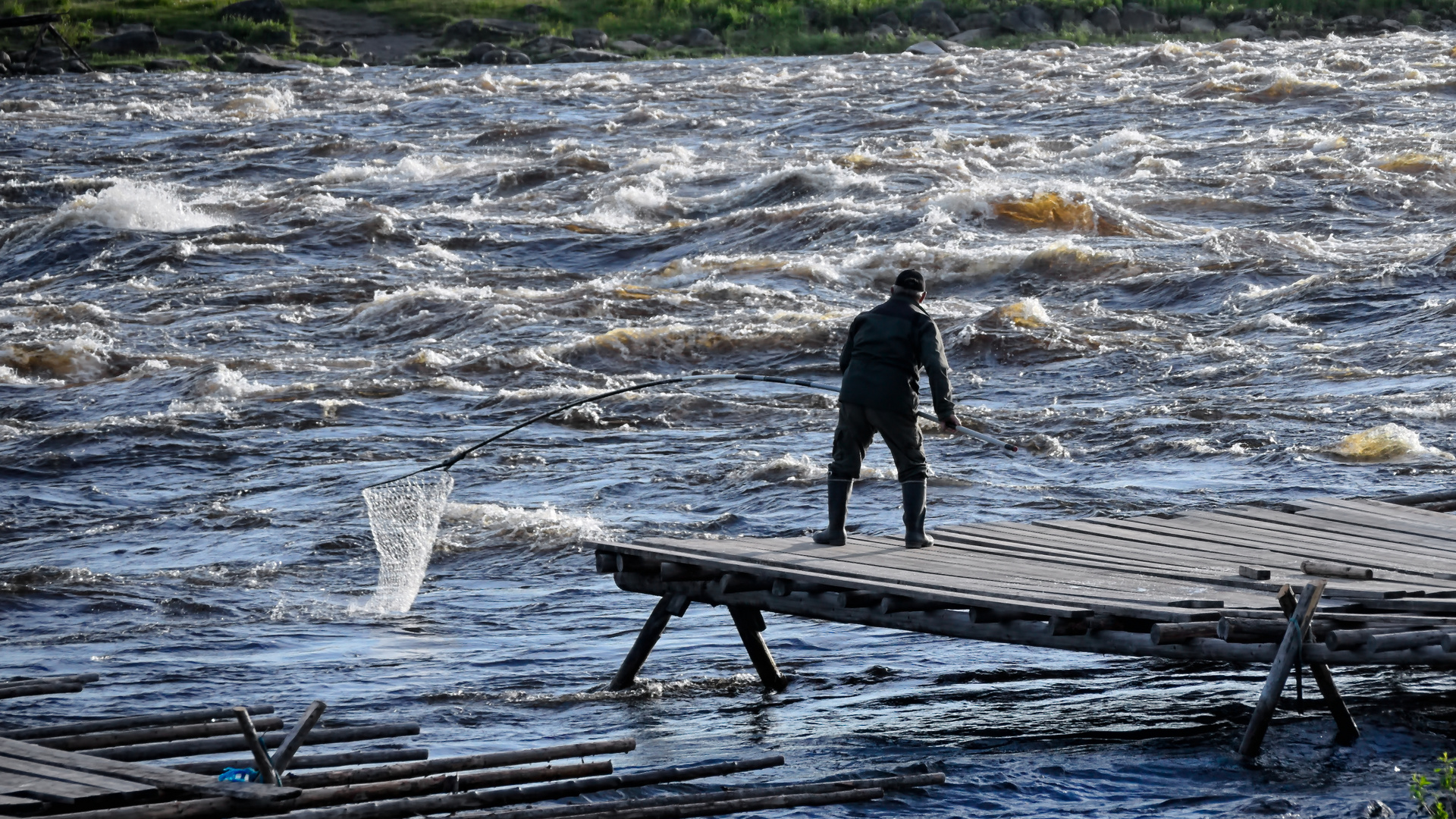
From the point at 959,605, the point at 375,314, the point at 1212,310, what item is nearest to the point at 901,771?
the point at 959,605

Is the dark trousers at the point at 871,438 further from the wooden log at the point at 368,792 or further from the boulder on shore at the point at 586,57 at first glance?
the boulder on shore at the point at 586,57

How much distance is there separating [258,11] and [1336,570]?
2147 inches

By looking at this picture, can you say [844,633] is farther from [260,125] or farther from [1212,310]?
[260,125]

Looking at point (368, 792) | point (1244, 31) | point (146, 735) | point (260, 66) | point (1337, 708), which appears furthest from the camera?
point (1244, 31)

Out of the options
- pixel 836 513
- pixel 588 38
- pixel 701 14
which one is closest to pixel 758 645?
pixel 836 513

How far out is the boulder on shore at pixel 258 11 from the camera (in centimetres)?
5797

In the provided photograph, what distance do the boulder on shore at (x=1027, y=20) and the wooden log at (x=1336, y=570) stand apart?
4956 cm

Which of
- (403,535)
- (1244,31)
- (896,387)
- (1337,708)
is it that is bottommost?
(403,535)

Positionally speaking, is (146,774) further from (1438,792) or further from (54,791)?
(1438,792)

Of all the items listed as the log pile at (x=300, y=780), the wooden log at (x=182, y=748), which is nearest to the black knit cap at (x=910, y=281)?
the log pile at (x=300, y=780)

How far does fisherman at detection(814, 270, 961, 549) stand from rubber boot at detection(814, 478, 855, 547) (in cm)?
1

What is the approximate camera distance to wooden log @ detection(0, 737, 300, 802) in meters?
5.61

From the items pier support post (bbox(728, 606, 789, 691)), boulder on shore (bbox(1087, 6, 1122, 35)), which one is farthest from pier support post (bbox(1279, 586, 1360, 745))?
boulder on shore (bbox(1087, 6, 1122, 35))

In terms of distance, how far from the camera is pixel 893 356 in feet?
30.6
